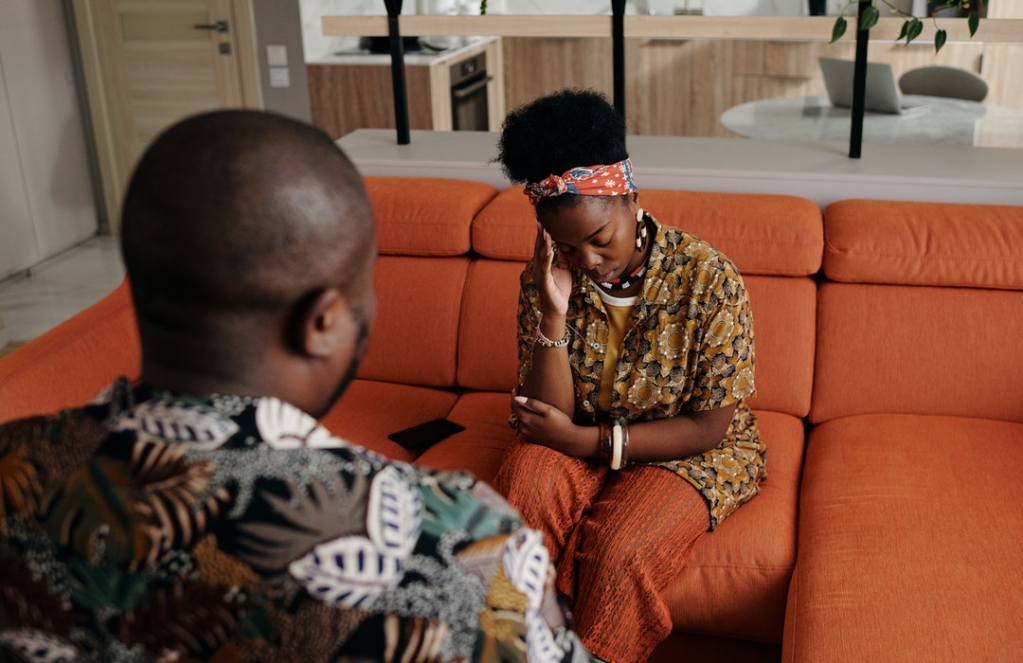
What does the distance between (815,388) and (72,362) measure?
1.52 metres

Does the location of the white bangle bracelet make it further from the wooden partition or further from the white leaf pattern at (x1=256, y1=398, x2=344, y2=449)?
the wooden partition

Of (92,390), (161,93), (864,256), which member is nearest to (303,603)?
(92,390)

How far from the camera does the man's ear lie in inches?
26.1

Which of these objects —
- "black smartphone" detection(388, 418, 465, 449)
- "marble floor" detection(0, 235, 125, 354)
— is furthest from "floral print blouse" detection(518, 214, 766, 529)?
"marble floor" detection(0, 235, 125, 354)

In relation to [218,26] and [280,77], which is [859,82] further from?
[218,26]

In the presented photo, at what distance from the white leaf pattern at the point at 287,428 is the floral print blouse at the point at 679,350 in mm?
1071

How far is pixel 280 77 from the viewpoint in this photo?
4.70 m

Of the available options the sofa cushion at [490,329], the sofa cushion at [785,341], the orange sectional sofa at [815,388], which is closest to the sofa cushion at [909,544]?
the orange sectional sofa at [815,388]

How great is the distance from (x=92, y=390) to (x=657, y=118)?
4316 mm

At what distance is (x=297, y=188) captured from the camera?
0.64 metres

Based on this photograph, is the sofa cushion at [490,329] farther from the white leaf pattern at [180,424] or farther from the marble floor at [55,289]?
the marble floor at [55,289]

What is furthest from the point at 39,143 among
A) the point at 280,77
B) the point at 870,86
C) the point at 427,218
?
the point at 870,86

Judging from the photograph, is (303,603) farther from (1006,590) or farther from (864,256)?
(864,256)

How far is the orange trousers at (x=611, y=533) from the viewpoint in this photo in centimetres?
155
